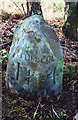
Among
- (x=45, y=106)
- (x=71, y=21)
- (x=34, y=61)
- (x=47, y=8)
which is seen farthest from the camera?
(x=47, y=8)

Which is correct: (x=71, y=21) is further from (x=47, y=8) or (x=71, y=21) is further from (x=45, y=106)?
(x=45, y=106)

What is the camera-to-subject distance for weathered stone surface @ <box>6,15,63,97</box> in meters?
2.24

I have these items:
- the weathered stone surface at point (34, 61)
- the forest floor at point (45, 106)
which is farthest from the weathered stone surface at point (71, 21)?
the weathered stone surface at point (34, 61)

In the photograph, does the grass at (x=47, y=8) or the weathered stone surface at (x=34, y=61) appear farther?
the grass at (x=47, y=8)

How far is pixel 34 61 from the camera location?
2264mm

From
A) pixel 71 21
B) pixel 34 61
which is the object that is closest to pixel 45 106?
pixel 34 61

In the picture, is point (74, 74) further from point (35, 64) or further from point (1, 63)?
point (1, 63)

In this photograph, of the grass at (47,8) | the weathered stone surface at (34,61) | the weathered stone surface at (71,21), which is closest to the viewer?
the weathered stone surface at (34,61)

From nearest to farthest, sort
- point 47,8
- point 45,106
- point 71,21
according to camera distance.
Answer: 1. point 45,106
2. point 71,21
3. point 47,8

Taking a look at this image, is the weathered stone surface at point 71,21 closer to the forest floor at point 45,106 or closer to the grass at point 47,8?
the grass at point 47,8

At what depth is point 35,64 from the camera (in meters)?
2.28

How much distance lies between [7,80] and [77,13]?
9.73 ft

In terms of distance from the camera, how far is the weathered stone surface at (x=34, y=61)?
88.0 inches

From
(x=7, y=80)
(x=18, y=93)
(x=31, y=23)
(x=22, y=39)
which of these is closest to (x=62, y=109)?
(x=18, y=93)
